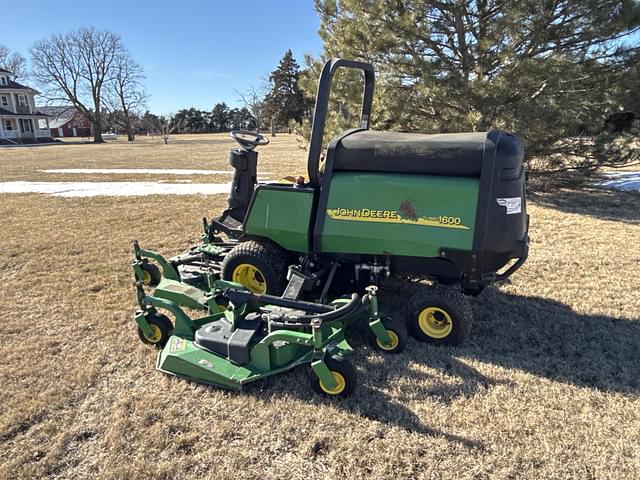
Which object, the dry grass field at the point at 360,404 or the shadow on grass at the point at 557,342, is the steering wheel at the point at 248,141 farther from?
the shadow on grass at the point at 557,342

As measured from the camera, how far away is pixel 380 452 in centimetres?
216

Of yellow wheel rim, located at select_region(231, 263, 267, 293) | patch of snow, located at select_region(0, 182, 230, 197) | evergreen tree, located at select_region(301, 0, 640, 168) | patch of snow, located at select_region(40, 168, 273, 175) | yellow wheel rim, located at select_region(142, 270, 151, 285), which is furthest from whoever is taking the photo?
patch of snow, located at select_region(40, 168, 273, 175)

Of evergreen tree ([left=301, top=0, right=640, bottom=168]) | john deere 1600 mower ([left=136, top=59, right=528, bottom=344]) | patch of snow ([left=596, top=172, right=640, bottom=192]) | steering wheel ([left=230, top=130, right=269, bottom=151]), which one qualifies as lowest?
patch of snow ([left=596, top=172, right=640, bottom=192])

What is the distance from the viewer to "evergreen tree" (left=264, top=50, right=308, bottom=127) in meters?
48.8

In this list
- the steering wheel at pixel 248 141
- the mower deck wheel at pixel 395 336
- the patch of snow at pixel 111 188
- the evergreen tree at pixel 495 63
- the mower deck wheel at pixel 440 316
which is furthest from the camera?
the patch of snow at pixel 111 188

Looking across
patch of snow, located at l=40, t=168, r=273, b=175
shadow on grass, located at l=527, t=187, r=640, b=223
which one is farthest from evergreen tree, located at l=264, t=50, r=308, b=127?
shadow on grass, located at l=527, t=187, r=640, b=223

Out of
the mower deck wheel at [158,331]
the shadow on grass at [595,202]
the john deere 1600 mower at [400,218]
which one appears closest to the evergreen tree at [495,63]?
the shadow on grass at [595,202]

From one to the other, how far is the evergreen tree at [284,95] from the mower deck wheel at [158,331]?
46429 millimetres

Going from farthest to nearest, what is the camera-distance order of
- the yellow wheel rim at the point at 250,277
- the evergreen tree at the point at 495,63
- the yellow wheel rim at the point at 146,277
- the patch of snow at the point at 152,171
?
the patch of snow at the point at 152,171 → the evergreen tree at the point at 495,63 → the yellow wheel rim at the point at 146,277 → the yellow wheel rim at the point at 250,277

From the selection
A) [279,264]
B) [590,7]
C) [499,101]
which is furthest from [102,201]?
[590,7]

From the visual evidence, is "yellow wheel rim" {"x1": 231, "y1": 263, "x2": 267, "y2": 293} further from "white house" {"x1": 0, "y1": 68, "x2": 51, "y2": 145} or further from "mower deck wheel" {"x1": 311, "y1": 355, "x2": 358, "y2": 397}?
"white house" {"x1": 0, "y1": 68, "x2": 51, "y2": 145}

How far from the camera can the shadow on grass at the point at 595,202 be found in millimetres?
7289

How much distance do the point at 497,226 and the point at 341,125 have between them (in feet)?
20.0

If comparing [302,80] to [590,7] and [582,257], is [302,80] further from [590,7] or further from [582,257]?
[582,257]
